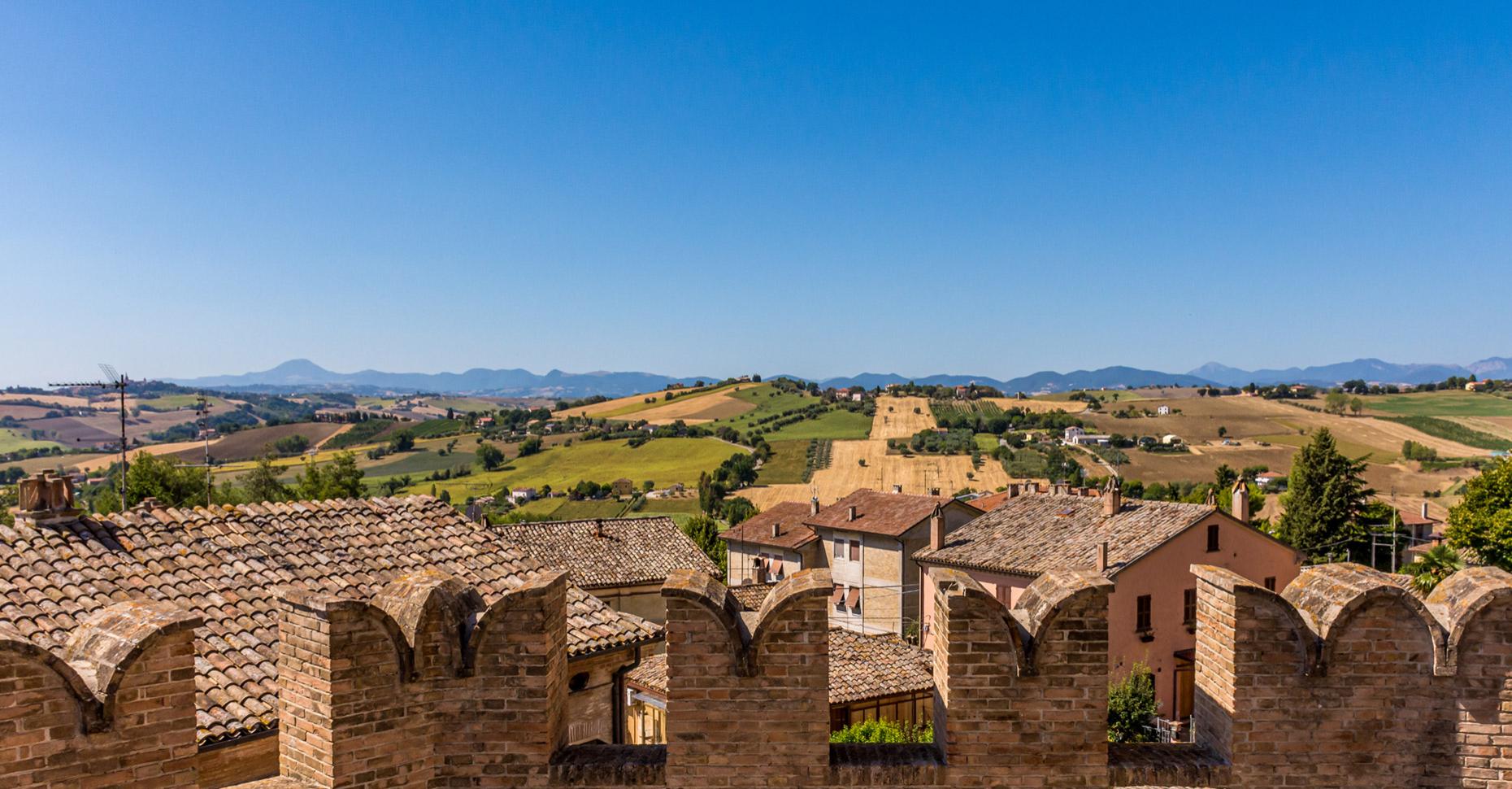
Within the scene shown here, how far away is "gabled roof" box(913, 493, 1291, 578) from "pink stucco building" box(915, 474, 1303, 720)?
0.07 metres

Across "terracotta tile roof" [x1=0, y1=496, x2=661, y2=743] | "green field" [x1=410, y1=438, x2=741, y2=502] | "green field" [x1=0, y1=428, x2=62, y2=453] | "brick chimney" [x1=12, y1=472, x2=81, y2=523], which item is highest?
"brick chimney" [x1=12, y1=472, x2=81, y2=523]

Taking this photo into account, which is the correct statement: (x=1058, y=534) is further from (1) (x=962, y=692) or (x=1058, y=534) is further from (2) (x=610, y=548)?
(1) (x=962, y=692)

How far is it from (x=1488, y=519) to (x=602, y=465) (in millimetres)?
95310

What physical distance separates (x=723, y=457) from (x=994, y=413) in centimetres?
6219

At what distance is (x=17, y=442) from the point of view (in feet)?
448

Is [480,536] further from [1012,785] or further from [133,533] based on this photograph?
[1012,785]

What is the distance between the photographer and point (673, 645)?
16.0 feet

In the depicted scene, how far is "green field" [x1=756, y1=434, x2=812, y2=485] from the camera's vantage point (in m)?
103

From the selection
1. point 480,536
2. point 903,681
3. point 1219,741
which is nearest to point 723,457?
point 903,681

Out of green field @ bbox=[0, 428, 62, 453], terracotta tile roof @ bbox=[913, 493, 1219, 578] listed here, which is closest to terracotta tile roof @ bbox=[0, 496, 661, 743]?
terracotta tile roof @ bbox=[913, 493, 1219, 578]

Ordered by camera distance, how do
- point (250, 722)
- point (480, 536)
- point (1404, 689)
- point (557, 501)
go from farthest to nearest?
point (557, 501)
point (480, 536)
point (250, 722)
point (1404, 689)

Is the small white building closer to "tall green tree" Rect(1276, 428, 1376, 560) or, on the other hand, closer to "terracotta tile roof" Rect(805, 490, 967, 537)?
"terracotta tile roof" Rect(805, 490, 967, 537)

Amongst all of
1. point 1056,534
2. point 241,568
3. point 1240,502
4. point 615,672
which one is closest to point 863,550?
point 1056,534

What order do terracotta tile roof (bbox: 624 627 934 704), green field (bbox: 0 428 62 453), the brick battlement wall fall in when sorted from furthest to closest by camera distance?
green field (bbox: 0 428 62 453), terracotta tile roof (bbox: 624 627 934 704), the brick battlement wall
